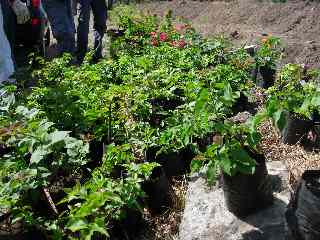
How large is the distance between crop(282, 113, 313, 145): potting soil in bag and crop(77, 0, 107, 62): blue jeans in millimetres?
3397

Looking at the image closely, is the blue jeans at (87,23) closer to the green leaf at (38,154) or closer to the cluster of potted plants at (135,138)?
the cluster of potted plants at (135,138)

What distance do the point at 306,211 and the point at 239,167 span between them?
0.34 m

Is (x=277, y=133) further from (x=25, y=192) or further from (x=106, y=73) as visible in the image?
(x=25, y=192)

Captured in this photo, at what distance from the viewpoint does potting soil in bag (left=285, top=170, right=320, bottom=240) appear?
7.05ft

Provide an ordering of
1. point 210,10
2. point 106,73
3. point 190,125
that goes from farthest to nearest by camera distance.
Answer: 1. point 210,10
2. point 106,73
3. point 190,125

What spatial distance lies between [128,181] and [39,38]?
5.00 metres

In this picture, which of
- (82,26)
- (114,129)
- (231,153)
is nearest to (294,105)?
(231,153)

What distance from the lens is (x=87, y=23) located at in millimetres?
6625

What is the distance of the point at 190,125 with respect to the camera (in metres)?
2.53

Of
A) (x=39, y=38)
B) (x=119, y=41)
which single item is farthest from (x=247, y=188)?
(x=39, y=38)

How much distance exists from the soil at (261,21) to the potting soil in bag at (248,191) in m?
3.85

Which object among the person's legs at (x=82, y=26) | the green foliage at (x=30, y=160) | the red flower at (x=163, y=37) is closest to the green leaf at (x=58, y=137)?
the green foliage at (x=30, y=160)

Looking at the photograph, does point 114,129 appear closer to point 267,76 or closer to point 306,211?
point 306,211

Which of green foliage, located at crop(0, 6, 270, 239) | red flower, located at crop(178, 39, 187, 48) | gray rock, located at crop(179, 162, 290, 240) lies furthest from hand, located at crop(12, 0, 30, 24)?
gray rock, located at crop(179, 162, 290, 240)
